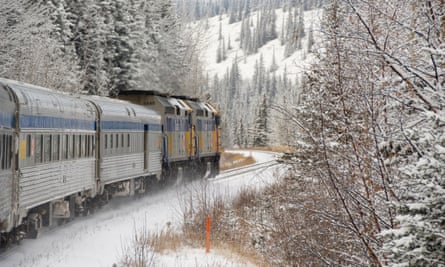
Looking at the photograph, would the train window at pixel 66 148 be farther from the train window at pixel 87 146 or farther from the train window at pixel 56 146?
the train window at pixel 87 146

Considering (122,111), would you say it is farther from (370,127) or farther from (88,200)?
(370,127)

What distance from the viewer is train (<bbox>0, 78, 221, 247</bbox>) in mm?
9633

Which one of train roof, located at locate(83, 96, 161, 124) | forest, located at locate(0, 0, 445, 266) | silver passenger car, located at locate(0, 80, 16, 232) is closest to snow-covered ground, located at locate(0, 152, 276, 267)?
silver passenger car, located at locate(0, 80, 16, 232)

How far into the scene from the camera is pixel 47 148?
11.5m

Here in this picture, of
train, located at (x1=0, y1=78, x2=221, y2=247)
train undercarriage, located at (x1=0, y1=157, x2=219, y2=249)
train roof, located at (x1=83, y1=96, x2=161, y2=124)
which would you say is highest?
train roof, located at (x1=83, y1=96, x2=161, y2=124)

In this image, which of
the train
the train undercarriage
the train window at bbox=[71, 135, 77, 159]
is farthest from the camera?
the train window at bbox=[71, 135, 77, 159]

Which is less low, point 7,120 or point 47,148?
point 7,120

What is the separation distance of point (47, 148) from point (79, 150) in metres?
2.38

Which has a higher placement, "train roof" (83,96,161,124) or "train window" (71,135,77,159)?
"train roof" (83,96,161,124)

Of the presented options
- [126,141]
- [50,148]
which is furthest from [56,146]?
[126,141]

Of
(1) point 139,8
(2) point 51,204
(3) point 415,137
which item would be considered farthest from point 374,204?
(1) point 139,8

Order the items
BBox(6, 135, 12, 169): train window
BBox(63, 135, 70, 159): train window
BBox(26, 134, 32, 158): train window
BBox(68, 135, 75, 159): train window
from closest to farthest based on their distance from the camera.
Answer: BBox(6, 135, 12, 169): train window → BBox(26, 134, 32, 158): train window → BBox(63, 135, 70, 159): train window → BBox(68, 135, 75, 159): train window

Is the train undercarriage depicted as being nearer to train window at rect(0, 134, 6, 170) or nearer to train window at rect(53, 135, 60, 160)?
train window at rect(53, 135, 60, 160)

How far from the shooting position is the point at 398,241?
379 centimetres
